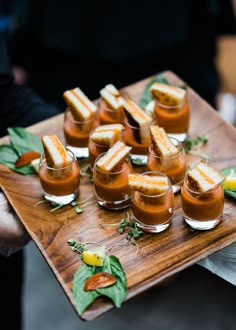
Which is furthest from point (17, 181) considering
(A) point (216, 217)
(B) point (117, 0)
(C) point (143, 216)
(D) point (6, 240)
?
(B) point (117, 0)

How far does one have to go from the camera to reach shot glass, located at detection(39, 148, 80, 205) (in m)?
1.75

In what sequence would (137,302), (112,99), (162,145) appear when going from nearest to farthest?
(162,145)
(112,99)
(137,302)

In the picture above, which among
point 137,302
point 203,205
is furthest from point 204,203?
point 137,302

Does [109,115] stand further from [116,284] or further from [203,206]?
[116,284]

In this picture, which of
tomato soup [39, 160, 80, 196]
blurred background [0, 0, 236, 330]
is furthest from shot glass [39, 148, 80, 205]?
blurred background [0, 0, 236, 330]

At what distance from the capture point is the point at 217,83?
10.5 ft

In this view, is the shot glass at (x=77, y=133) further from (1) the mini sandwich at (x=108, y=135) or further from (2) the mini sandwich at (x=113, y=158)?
(2) the mini sandwich at (x=113, y=158)

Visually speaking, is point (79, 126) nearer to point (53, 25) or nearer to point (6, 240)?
point (6, 240)

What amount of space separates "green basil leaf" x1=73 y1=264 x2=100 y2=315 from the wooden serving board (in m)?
0.01

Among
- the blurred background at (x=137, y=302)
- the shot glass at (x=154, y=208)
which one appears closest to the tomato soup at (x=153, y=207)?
the shot glass at (x=154, y=208)

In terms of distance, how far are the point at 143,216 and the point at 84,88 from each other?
163 centimetres

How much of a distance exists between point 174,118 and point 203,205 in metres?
0.39

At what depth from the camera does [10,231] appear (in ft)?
5.86

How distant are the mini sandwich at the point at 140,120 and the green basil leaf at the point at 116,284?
419 mm
